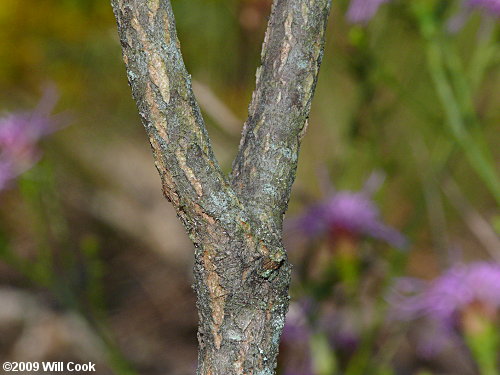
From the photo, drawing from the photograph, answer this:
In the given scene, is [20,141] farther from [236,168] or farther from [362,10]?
[236,168]

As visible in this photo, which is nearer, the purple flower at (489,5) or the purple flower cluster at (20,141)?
the purple flower at (489,5)

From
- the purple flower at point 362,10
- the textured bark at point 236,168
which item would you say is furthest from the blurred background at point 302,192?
the textured bark at point 236,168

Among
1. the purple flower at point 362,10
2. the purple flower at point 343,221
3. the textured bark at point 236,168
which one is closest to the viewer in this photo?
the textured bark at point 236,168

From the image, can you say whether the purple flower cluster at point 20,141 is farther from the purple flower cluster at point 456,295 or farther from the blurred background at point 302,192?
the purple flower cluster at point 456,295

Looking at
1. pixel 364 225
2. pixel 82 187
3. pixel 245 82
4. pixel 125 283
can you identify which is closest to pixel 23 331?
pixel 125 283

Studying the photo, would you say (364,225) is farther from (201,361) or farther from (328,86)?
(328,86)

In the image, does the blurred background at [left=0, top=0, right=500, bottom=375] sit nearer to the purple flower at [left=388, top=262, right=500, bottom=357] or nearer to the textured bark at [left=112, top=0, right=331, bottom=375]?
the purple flower at [left=388, top=262, right=500, bottom=357]
